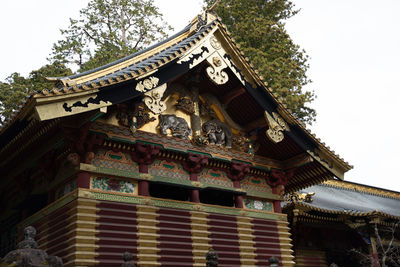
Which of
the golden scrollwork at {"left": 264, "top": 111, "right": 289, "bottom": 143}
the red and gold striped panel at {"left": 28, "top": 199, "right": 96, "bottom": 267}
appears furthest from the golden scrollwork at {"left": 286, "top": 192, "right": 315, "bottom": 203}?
the red and gold striped panel at {"left": 28, "top": 199, "right": 96, "bottom": 267}

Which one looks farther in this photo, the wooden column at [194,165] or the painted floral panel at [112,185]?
the wooden column at [194,165]

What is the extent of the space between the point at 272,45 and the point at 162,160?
15.4m

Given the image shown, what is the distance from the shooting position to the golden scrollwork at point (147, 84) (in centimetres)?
1039

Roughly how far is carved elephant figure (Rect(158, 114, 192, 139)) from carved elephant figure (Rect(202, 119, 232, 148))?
0.71 m

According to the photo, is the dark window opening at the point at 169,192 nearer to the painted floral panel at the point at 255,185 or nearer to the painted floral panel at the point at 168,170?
the painted floral panel at the point at 168,170

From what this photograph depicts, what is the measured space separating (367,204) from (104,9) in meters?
19.5

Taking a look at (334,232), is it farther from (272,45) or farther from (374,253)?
(272,45)

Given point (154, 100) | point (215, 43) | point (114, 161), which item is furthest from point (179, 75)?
point (114, 161)

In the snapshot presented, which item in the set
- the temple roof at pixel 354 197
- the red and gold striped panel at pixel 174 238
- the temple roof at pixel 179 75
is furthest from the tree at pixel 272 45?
the red and gold striped panel at pixel 174 238

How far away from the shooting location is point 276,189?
1373 cm

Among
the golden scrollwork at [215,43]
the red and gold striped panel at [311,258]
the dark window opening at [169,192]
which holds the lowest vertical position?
the red and gold striped panel at [311,258]

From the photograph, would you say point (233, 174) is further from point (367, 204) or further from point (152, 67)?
point (367, 204)

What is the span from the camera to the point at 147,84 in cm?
1055

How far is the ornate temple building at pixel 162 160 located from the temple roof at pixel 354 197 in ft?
23.9
